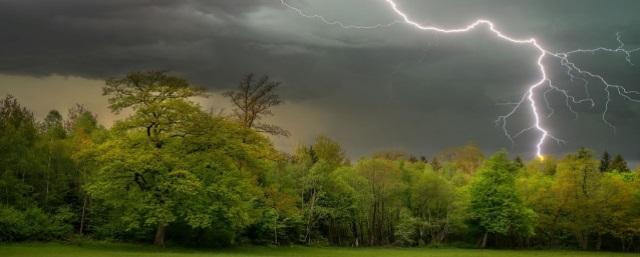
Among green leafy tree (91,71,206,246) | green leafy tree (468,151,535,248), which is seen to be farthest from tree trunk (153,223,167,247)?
green leafy tree (468,151,535,248)

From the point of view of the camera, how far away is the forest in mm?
44531

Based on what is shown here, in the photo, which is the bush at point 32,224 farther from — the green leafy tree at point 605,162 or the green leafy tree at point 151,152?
the green leafy tree at point 605,162

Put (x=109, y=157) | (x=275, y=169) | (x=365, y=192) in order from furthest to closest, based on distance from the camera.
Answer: (x=365, y=192) → (x=275, y=169) → (x=109, y=157)

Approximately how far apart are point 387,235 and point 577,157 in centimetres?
2293

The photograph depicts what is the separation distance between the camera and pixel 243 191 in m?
46.8

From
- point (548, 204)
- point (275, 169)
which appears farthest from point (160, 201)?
point (548, 204)

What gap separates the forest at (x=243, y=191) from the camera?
44.5 meters

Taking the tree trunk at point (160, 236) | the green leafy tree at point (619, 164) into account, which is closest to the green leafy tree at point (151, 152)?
the tree trunk at point (160, 236)

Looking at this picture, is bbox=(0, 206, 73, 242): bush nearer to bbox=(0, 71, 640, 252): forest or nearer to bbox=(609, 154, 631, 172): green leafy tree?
bbox=(0, 71, 640, 252): forest

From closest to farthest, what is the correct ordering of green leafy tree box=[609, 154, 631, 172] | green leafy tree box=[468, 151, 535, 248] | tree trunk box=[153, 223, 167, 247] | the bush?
the bush < tree trunk box=[153, 223, 167, 247] < green leafy tree box=[468, 151, 535, 248] < green leafy tree box=[609, 154, 631, 172]

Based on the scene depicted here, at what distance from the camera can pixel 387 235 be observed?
7438 cm

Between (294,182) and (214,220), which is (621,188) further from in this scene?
(214,220)

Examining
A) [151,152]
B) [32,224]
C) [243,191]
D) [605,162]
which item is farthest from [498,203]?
[605,162]

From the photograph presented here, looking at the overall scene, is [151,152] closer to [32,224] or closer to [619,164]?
[32,224]
